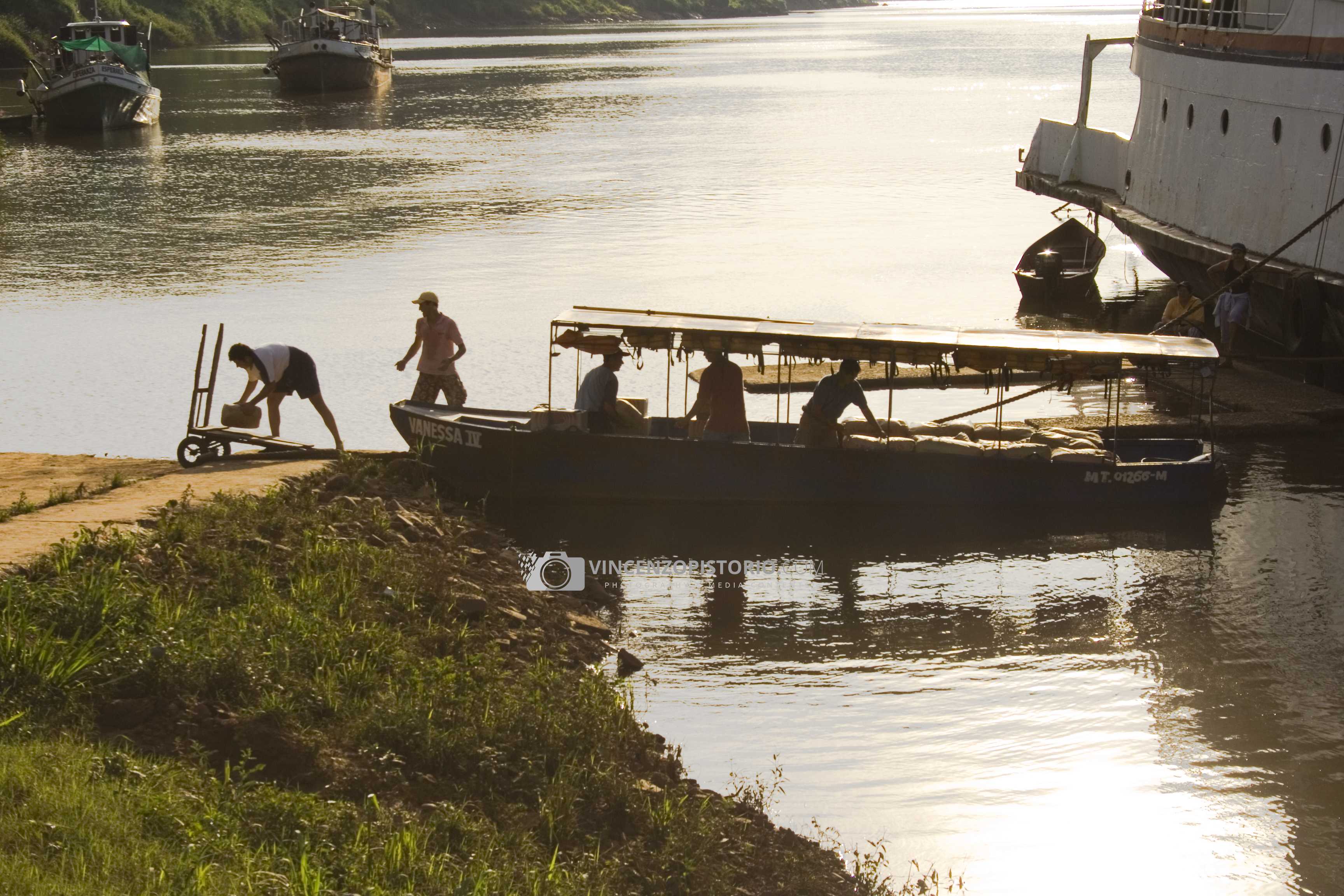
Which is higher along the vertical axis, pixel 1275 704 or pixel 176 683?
pixel 176 683

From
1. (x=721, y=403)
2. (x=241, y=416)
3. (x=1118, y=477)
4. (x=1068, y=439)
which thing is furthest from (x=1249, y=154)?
(x=241, y=416)

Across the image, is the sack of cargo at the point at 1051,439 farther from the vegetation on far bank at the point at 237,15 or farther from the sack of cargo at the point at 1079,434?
the vegetation on far bank at the point at 237,15

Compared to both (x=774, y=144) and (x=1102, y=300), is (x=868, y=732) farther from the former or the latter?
(x=774, y=144)

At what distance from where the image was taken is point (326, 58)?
274 ft

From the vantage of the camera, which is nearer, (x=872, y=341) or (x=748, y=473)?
(x=872, y=341)

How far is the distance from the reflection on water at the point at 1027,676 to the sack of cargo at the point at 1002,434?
110 cm

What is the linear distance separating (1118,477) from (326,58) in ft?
243

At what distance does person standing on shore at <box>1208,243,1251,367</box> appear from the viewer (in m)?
22.3

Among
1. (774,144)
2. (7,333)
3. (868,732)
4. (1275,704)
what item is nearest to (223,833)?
(868,732)

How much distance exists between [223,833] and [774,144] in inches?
2262

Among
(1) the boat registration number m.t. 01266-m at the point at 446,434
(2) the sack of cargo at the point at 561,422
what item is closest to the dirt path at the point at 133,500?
(1) the boat registration number m.t. 01266-m at the point at 446,434

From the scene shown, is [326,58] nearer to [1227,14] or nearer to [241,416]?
[1227,14]

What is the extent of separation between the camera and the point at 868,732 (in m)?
11.9

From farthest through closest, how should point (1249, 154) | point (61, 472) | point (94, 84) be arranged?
point (94, 84) < point (1249, 154) < point (61, 472)
